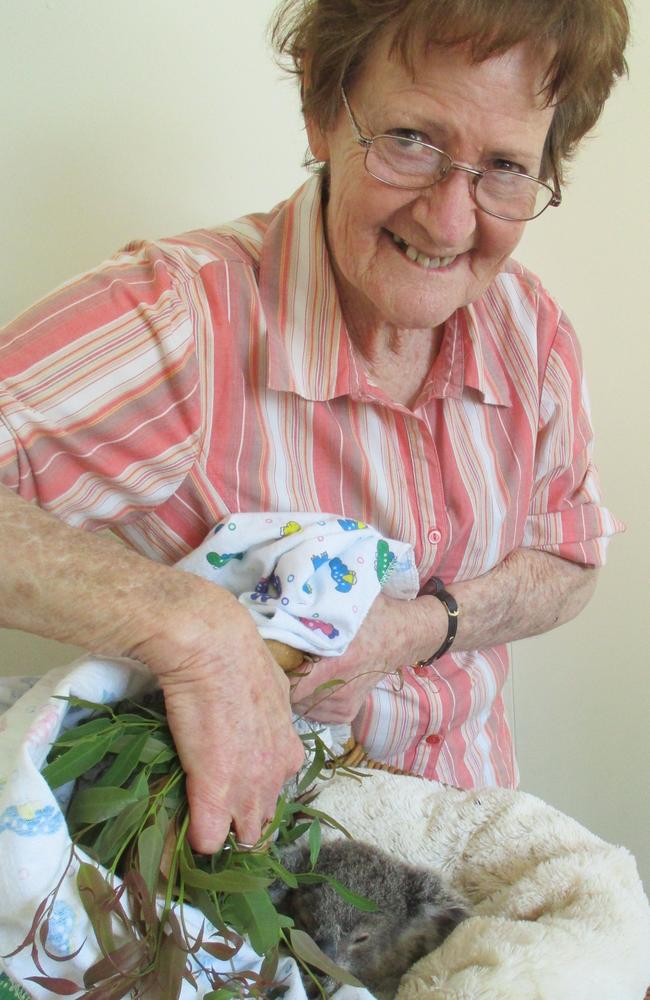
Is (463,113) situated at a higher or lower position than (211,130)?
higher

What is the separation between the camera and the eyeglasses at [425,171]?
0.94 meters

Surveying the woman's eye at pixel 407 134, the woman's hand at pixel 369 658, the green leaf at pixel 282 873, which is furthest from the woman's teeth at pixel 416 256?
the green leaf at pixel 282 873

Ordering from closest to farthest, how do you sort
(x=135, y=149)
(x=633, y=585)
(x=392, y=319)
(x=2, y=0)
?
(x=392, y=319), (x=2, y=0), (x=135, y=149), (x=633, y=585)

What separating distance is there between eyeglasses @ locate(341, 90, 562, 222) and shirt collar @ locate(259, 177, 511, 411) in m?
0.15

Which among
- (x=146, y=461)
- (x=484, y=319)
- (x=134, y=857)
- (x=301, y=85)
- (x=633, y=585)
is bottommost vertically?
(x=633, y=585)

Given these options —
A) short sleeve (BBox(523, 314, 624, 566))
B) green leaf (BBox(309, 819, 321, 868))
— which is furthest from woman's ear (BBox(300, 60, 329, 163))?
green leaf (BBox(309, 819, 321, 868))

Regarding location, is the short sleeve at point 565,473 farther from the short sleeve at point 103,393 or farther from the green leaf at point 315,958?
the green leaf at point 315,958

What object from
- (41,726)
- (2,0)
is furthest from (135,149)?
(41,726)

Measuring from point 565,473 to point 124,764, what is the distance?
0.80 m

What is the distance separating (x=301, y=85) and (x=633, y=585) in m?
1.17

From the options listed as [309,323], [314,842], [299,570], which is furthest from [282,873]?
[309,323]

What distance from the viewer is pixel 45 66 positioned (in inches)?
47.1

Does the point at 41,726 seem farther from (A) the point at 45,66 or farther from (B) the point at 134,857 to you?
(A) the point at 45,66

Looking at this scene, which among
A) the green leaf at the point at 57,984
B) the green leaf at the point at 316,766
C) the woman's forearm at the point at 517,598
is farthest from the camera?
the woman's forearm at the point at 517,598
